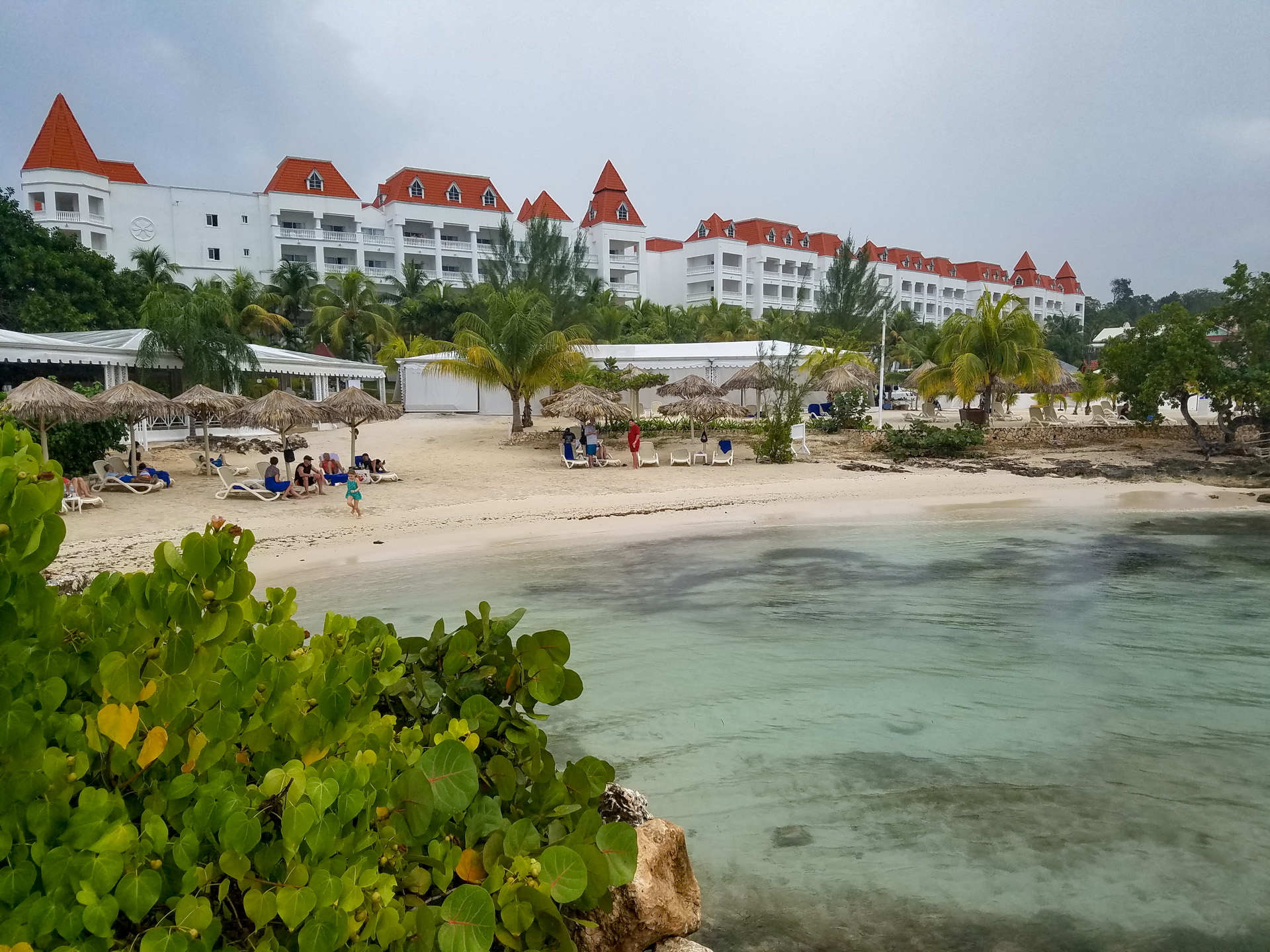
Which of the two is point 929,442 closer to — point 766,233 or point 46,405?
point 46,405

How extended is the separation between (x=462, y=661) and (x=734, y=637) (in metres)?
6.19

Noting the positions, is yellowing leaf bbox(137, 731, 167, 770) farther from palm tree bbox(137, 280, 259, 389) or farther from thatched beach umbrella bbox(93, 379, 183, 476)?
palm tree bbox(137, 280, 259, 389)

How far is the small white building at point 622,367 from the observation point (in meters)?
27.4

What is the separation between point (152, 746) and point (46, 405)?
46.0 feet

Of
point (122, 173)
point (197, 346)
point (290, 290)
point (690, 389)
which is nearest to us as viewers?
point (197, 346)

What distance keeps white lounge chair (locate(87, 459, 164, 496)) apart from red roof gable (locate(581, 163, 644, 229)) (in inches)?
1745

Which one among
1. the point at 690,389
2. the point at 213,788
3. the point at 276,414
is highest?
the point at 690,389

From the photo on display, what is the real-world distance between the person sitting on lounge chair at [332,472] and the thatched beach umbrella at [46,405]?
3.68 m

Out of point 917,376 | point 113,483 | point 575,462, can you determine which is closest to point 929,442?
point 917,376

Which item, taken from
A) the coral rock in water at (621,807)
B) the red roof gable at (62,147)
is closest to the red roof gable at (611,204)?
the red roof gable at (62,147)

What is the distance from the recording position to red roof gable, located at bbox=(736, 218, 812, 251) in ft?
193

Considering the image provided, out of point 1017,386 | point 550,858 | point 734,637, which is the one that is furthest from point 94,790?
point 1017,386

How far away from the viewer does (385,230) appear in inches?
1913

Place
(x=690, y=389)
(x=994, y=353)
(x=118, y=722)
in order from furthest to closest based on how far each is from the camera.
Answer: (x=994, y=353) < (x=690, y=389) < (x=118, y=722)
